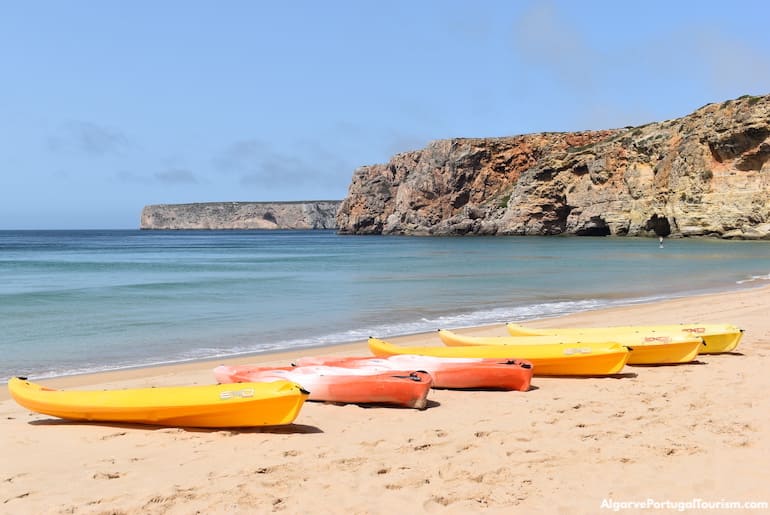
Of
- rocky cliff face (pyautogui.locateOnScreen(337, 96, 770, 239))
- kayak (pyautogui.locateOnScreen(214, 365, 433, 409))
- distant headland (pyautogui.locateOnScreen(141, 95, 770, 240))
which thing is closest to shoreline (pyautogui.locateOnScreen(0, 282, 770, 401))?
kayak (pyautogui.locateOnScreen(214, 365, 433, 409))

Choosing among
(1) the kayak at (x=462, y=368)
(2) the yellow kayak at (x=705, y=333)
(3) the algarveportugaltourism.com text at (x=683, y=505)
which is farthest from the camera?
(2) the yellow kayak at (x=705, y=333)

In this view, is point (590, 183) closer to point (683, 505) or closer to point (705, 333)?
point (705, 333)

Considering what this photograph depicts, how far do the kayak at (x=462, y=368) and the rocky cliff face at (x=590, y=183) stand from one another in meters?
62.1

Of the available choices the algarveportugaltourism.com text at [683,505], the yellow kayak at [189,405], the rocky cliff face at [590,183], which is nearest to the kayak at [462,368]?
the yellow kayak at [189,405]

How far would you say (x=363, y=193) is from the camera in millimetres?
125812

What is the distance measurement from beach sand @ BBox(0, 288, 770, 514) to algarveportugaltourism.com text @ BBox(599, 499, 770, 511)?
47 mm

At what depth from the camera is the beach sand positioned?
14.0ft

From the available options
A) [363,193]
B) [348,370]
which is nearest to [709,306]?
[348,370]

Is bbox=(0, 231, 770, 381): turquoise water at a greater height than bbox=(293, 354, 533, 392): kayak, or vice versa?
bbox=(293, 354, 533, 392): kayak

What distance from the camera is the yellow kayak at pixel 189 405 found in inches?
236

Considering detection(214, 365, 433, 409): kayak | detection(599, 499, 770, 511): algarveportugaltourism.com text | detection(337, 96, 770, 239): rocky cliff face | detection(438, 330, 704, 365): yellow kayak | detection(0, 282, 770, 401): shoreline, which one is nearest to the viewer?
detection(599, 499, 770, 511): algarveportugaltourism.com text

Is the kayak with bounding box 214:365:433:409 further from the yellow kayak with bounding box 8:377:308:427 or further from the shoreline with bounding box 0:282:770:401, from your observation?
the shoreline with bounding box 0:282:770:401

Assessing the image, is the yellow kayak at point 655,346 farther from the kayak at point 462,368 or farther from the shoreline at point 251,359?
the shoreline at point 251,359

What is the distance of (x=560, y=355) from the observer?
8445 millimetres
